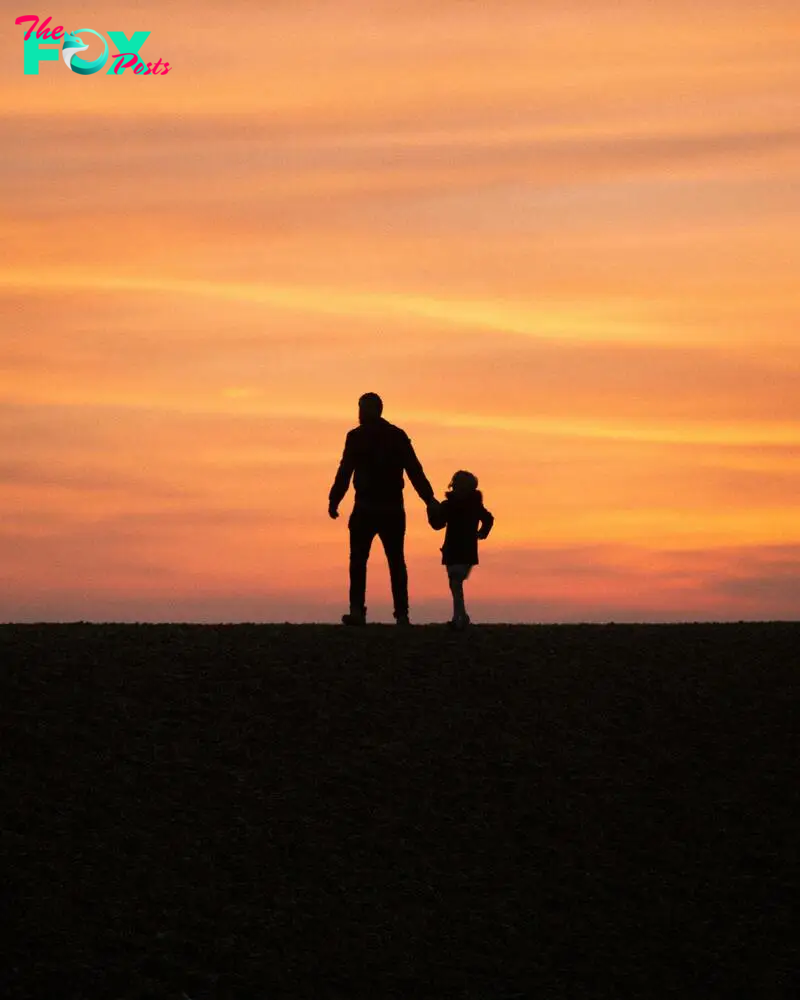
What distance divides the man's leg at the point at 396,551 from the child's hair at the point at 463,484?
691 mm

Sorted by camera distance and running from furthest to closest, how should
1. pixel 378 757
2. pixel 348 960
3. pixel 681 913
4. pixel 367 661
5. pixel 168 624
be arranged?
pixel 168 624 < pixel 367 661 < pixel 378 757 < pixel 681 913 < pixel 348 960

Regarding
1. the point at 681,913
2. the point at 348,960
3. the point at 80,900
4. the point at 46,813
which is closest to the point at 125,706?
the point at 46,813

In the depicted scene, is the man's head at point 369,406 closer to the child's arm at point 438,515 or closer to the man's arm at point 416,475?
the man's arm at point 416,475

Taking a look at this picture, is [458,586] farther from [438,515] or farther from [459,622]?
[438,515]

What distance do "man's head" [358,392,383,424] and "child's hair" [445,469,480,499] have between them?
1.23 meters

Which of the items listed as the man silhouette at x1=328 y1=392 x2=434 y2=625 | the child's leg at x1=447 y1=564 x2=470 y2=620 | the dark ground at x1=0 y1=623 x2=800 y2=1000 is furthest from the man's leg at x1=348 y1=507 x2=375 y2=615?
the dark ground at x1=0 y1=623 x2=800 y2=1000

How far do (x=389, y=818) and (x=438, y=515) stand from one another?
6212 millimetres

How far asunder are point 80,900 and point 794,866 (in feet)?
19.8

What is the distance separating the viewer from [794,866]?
14.3 metres

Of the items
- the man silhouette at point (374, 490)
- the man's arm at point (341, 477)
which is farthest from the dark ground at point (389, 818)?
the man's arm at point (341, 477)

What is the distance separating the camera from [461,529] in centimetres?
1972

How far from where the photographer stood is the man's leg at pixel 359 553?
789 inches

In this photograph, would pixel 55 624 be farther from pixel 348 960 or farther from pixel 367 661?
pixel 348 960

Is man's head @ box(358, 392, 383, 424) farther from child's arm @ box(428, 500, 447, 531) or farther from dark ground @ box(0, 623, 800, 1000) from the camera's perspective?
dark ground @ box(0, 623, 800, 1000)
